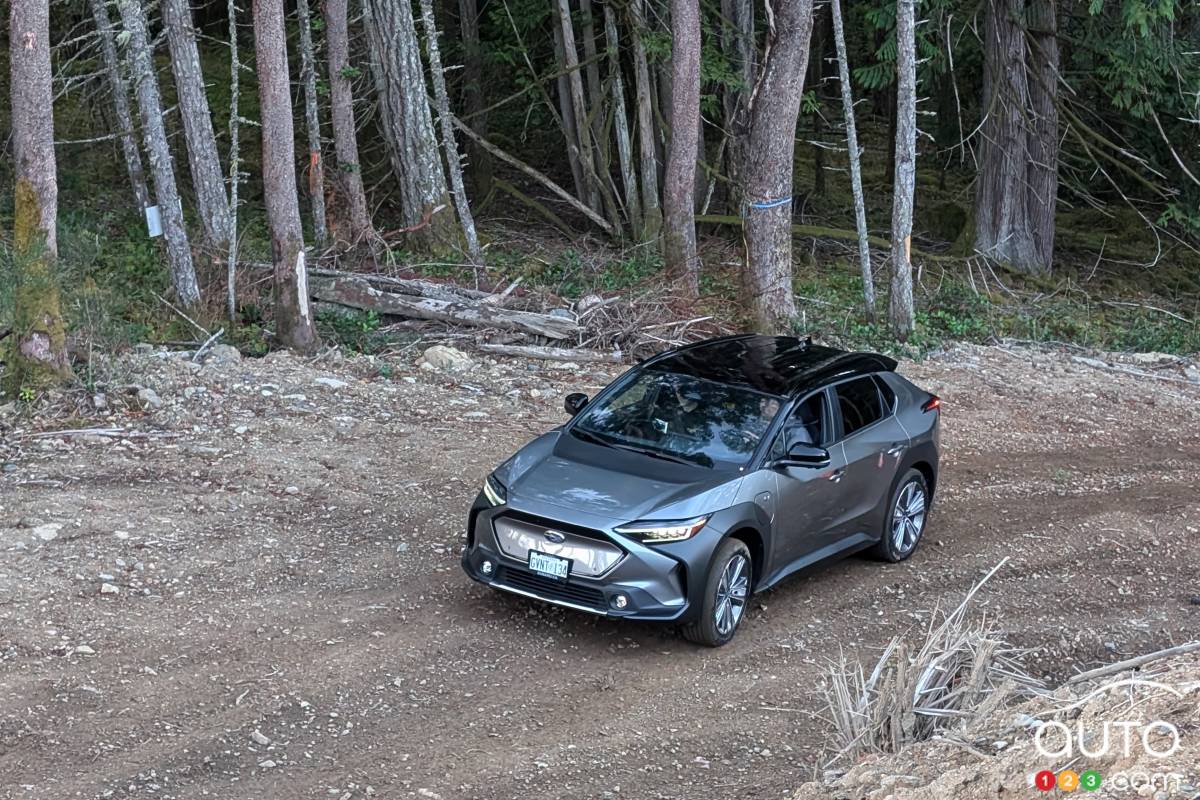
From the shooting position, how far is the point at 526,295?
54.2 feet

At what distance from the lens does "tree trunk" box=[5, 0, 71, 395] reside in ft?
38.9

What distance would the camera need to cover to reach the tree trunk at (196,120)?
16.2 meters

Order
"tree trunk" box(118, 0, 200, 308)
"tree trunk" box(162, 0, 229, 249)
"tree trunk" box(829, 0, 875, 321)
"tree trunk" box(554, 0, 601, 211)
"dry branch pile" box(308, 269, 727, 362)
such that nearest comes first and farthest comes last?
1. "dry branch pile" box(308, 269, 727, 362)
2. "tree trunk" box(118, 0, 200, 308)
3. "tree trunk" box(162, 0, 229, 249)
4. "tree trunk" box(829, 0, 875, 321)
5. "tree trunk" box(554, 0, 601, 211)

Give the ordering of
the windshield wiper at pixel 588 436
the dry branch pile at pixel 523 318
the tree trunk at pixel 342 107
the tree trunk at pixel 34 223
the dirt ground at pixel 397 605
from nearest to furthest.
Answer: the dirt ground at pixel 397 605 < the windshield wiper at pixel 588 436 < the tree trunk at pixel 34 223 < the dry branch pile at pixel 523 318 < the tree trunk at pixel 342 107

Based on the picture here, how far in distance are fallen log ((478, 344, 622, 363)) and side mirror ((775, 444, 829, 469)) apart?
6.60 m

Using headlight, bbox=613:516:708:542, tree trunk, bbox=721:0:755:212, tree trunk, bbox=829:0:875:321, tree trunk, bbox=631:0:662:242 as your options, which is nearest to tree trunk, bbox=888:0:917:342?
tree trunk, bbox=829:0:875:321

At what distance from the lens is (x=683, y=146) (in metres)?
18.4

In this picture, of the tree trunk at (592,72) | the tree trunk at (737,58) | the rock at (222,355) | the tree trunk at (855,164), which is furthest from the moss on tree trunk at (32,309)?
the tree trunk at (737,58)

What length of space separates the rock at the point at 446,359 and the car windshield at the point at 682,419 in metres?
5.37

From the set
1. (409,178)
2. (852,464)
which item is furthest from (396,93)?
(852,464)

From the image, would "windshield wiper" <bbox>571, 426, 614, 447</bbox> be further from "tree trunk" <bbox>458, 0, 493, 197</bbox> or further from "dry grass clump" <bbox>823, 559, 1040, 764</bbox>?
"tree trunk" <bbox>458, 0, 493, 197</bbox>

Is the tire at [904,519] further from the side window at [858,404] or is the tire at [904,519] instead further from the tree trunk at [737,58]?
the tree trunk at [737,58]

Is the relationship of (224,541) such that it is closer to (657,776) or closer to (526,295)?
(657,776)

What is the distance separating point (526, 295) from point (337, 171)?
16.3ft
